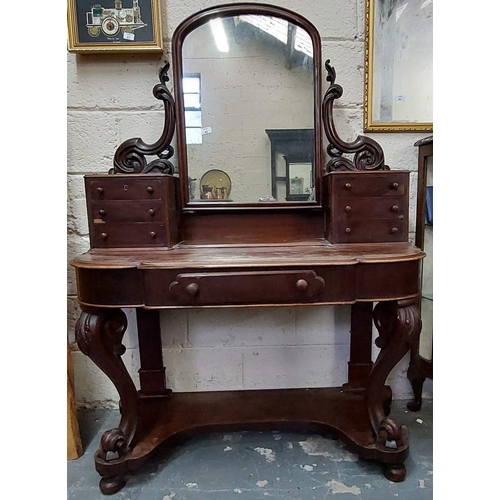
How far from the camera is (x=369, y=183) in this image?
1.08m

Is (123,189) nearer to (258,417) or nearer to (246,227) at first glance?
(246,227)

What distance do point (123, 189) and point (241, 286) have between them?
0.48 meters

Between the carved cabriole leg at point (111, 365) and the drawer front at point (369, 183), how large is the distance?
30.4 inches

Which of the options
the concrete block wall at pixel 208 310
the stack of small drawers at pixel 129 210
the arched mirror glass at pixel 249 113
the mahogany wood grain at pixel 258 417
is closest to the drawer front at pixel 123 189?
the stack of small drawers at pixel 129 210

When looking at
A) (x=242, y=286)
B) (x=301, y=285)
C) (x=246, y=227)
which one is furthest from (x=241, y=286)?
(x=246, y=227)

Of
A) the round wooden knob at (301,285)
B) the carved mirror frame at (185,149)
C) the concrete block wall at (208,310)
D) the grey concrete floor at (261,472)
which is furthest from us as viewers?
the concrete block wall at (208,310)

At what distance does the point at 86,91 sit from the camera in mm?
1234

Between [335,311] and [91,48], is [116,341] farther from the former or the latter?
[91,48]

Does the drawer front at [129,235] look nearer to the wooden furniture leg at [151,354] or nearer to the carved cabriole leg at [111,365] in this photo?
the carved cabriole leg at [111,365]

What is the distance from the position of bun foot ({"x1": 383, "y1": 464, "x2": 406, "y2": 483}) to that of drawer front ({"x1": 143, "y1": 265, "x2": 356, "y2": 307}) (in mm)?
596

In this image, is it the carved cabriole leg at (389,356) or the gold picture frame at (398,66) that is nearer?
the carved cabriole leg at (389,356)

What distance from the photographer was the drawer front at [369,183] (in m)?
1.07
